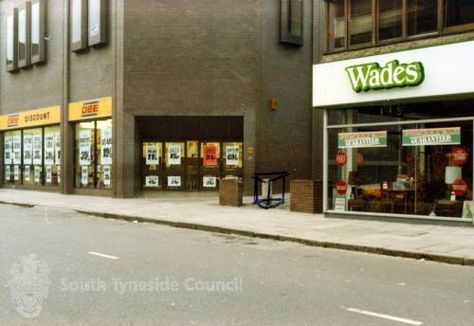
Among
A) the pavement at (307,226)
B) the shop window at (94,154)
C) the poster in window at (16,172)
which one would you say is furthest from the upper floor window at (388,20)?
the poster in window at (16,172)

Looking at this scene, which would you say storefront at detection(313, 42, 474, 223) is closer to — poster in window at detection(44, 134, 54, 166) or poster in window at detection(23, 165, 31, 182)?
poster in window at detection(44, 134, 54, 166)

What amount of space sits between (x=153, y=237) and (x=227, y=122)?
12.6m

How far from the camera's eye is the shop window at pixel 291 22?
2544cm

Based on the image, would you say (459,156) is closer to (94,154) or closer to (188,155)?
(188,155)

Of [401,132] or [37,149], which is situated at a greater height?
[401,132]

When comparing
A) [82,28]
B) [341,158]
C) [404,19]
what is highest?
[82,28]

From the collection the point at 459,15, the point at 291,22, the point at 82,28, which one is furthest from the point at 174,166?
the point at 459,15

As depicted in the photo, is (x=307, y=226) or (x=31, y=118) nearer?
(x=307, y=226)

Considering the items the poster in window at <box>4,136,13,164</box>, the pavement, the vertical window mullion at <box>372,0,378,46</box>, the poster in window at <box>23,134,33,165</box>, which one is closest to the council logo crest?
the pavement

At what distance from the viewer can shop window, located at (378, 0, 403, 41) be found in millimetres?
15352

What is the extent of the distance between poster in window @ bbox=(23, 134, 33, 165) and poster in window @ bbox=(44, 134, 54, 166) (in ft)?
5.92

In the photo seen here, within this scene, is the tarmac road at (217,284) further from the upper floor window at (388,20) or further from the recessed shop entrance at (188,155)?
the recessed shop entrance at (188,155)

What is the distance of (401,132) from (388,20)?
2917 millimetres

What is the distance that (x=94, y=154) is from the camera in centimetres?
2694
